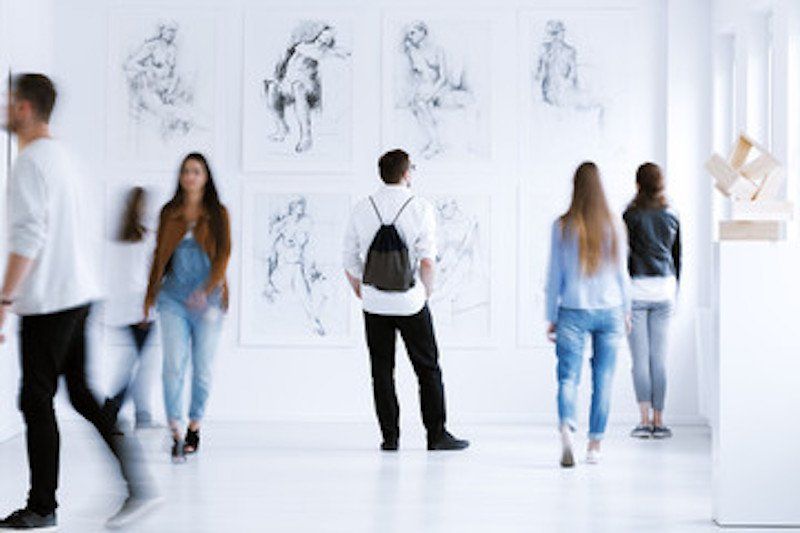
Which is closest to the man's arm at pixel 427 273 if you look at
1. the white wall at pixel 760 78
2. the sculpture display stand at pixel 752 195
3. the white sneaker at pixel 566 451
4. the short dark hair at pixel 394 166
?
the short dark hair at pixel 394 166

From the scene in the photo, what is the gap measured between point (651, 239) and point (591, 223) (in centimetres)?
138

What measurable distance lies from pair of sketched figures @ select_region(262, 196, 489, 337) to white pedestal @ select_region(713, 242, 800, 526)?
4.07 meters

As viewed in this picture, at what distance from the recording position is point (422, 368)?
8414 millimetres

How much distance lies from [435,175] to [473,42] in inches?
36.3

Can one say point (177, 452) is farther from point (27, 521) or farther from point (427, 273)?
point (27, 521)

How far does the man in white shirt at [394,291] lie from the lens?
8188 millimetres

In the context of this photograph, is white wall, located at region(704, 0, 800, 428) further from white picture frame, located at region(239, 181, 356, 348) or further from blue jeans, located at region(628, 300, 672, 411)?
white picture frame, located at region(239, 181, 356, 348)

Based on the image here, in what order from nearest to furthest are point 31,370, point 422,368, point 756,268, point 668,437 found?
point 31,370, point 756,268, point 422,368, point 668,437

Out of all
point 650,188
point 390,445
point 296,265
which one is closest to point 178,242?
point 390,445

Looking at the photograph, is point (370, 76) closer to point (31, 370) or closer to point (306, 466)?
point (306, 466)

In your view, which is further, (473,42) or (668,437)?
(473,42)

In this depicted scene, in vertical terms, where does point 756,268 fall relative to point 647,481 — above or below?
above

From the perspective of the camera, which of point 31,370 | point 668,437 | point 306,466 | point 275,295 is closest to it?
point 31,370

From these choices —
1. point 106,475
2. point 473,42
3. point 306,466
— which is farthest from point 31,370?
point 473,42
